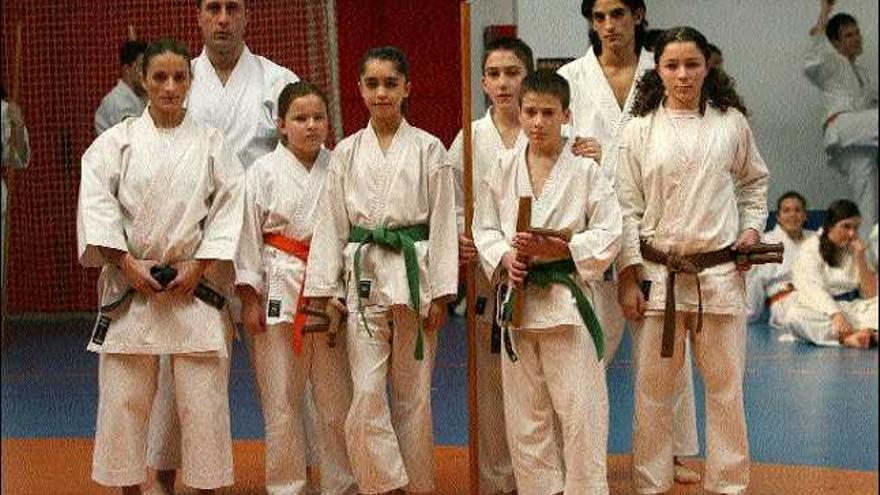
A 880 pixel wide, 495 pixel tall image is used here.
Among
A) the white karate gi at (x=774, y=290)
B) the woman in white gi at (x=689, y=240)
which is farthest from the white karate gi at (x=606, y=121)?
the white karate gi at (x=774, y=290)

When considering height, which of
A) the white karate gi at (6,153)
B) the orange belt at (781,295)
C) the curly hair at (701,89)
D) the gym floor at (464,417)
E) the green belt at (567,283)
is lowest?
the gym floor at (464,417)

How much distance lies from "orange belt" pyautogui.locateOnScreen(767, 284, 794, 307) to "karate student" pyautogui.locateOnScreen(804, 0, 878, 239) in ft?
7.21

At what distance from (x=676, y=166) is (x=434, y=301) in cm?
91

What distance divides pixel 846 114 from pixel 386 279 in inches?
63.2

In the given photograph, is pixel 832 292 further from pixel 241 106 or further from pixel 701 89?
pixel 241 106

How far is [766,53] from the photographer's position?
592 centimetres

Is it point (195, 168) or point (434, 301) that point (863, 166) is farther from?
point (195, 168)

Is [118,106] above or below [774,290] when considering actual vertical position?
above

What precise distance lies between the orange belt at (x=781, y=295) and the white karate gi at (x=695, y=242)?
8.62 feet

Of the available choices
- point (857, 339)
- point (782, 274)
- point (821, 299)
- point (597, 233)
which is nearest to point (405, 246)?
point (597, 233)

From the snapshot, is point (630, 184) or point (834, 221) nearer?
point (834, 221)

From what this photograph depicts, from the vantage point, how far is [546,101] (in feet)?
16.0

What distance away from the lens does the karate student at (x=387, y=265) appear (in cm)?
519

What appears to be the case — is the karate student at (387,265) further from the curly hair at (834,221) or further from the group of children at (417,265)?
the curly hair at (834,221)
